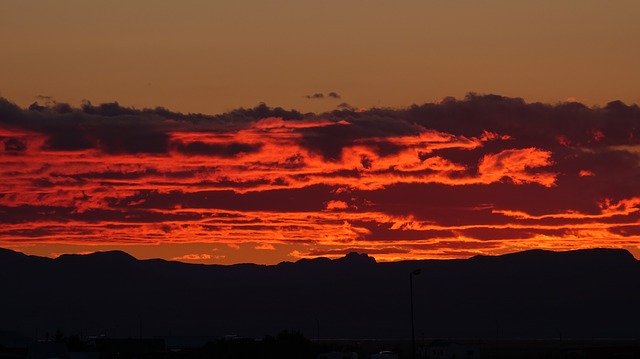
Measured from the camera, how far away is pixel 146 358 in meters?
145

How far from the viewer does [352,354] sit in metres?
158

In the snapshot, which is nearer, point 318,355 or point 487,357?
point 318,355

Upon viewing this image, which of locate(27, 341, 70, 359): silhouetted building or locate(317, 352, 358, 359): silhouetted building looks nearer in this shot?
locate(27, 341, 70, 359): silhouetted building

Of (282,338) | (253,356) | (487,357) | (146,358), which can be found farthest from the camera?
(487,357)

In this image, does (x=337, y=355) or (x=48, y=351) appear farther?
(x=48, y=351)

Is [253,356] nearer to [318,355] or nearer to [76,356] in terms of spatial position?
[318,355]

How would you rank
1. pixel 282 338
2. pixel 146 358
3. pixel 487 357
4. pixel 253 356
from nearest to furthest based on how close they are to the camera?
pixel 146 358 → pixel 253 356 → pixel 282 338 → pixel 487 357

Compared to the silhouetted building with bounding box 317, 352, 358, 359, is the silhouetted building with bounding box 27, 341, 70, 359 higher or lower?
higher

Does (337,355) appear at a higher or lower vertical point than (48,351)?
lower

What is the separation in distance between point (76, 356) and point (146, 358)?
483 inches

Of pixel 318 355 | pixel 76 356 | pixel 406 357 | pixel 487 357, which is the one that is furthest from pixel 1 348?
pixel 487 357

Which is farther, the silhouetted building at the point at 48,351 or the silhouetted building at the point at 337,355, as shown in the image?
the silhouetted building at the point at 337,355

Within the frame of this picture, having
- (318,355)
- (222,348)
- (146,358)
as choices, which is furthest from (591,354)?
(146,358)

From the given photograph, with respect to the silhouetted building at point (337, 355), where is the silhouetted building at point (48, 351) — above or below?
above
